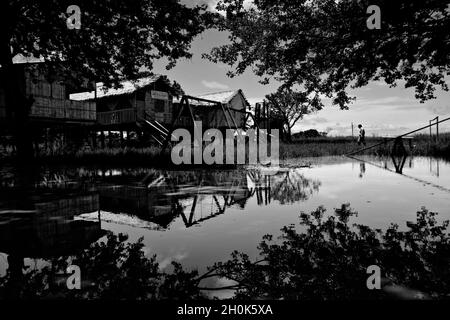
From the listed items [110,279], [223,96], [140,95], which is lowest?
[110,279]

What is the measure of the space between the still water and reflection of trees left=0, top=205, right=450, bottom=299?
9.1 inches

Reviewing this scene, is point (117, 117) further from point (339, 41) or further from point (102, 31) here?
point (339, 41)

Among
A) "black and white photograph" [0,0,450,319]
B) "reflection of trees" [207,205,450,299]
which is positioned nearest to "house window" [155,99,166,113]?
"black and white photograph" [0,0,450,319]

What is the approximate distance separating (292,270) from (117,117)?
2483 cm

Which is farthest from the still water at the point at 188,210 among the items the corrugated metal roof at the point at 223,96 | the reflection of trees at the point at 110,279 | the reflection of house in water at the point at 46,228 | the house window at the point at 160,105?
the corrugated metal roof at the point at 223,96

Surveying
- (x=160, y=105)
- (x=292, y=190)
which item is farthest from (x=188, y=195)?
(x=160, y=105)

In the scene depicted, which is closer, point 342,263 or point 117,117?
point 342,263

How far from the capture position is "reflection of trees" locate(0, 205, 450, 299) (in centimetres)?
237

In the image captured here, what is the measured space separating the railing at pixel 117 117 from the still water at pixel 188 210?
16.8 m

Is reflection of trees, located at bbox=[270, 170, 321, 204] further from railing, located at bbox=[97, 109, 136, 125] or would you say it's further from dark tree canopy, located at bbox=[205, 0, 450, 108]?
railing, located at bbox=[97, 109, 136, 125]

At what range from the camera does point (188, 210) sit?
5293 millimetres

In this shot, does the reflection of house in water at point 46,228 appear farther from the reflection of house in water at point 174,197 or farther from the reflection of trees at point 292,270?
the reflection of house in water at point 174,197

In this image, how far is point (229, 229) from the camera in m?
4.13

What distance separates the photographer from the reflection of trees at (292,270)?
93.4 inches
